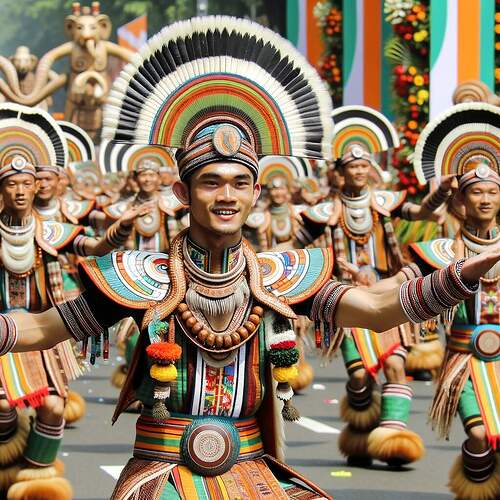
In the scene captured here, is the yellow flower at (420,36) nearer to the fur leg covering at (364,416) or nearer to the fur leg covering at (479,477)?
the fur leg covering at (364,416)

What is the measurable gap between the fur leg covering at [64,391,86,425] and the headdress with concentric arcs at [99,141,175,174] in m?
4.52

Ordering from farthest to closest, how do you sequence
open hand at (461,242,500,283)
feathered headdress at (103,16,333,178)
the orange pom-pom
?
feathered headdress at (103,16,333,178) < the orange pom-pom < open hand at (461,242,500,283)

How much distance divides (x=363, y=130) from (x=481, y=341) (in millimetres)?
5078

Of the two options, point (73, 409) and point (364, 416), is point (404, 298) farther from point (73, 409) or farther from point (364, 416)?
point (73, 409)

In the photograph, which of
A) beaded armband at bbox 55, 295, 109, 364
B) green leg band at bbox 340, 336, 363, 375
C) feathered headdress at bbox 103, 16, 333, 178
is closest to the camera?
Answer: beaded armband at bbox 55, 295, 109, 364

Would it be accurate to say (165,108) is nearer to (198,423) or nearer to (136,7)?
(198,423)

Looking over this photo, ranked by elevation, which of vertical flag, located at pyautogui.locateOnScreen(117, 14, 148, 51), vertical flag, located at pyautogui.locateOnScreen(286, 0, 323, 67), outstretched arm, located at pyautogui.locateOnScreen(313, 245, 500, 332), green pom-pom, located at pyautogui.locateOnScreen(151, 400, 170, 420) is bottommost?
green pom-pom, located at pyautogui.locateOnScreen(151, 400, 170, 420)

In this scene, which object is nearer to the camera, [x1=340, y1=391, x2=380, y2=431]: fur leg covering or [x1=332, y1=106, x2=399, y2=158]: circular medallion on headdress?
[x1=340, y1=391, x2=380, y2=431]: fur leg covering

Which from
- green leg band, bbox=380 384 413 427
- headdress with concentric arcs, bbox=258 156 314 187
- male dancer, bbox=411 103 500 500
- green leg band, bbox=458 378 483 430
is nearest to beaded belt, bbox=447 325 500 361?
male dancer, bbox=411 103 500 500

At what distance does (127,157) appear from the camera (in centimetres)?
1764

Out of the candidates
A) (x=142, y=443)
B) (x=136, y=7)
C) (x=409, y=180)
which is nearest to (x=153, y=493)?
(x=142, y=443)

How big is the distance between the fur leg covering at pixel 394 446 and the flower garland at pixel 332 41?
17.9 m

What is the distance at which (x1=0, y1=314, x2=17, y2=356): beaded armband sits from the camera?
546 cm

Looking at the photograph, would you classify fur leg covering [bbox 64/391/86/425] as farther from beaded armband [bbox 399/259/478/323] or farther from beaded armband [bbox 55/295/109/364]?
beaded armband [bbox 399/259/478/323]
